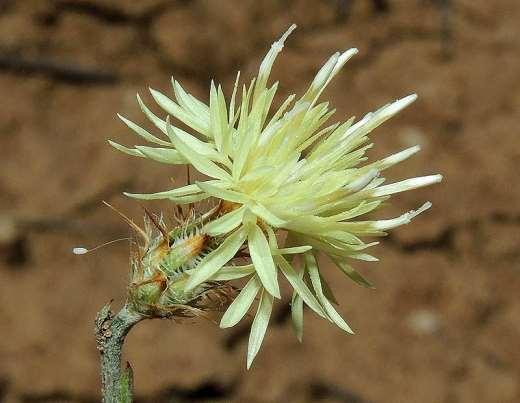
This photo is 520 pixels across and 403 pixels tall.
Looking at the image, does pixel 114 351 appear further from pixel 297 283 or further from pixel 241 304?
pixel 297 283

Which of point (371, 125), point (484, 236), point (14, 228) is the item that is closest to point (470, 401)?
point (484, 236)

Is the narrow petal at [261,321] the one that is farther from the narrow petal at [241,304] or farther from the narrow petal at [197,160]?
the narrow petal at [197,160]

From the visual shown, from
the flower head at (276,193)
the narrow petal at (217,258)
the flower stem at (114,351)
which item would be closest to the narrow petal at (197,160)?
the flower head at (276,193)

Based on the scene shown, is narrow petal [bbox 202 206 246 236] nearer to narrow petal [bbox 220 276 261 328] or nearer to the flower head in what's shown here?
the flower head

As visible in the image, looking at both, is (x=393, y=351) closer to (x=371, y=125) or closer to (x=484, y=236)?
(x=484, y=236)

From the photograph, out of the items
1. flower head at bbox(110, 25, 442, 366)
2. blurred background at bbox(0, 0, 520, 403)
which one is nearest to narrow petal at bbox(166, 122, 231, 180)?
flower head at bbox(110, 25, 442, 366)
